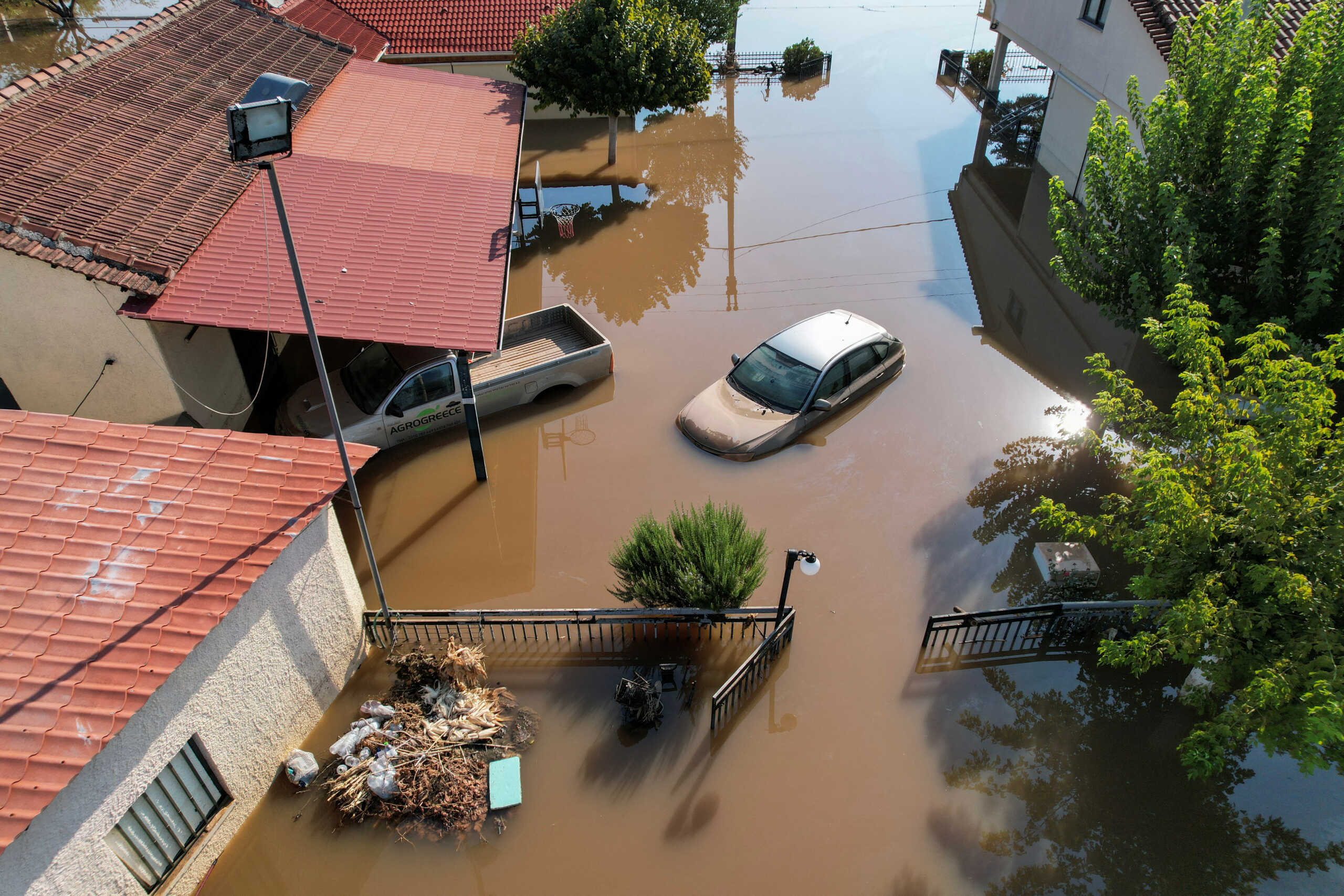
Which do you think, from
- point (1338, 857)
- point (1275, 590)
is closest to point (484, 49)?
point (1275, 590)

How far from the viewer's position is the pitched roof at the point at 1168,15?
15.0m

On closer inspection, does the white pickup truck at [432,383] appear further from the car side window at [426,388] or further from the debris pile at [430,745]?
the debris pile at [430,745]

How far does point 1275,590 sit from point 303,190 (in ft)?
44.1

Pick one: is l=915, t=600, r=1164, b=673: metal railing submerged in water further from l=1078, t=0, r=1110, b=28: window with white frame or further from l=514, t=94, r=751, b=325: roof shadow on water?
l=1078, t=0, r=1110, b=28: window with white frame

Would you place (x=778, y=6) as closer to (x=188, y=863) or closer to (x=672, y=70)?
(x=672, y=70)

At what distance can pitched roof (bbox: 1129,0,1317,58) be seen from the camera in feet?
49.1

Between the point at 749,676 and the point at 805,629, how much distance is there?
124 cm

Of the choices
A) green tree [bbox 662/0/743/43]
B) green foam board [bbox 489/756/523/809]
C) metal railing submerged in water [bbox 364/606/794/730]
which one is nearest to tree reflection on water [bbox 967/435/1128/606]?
metal railing submerged in water [bbox 364/606/794/730]

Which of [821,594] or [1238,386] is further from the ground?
[1238,386]

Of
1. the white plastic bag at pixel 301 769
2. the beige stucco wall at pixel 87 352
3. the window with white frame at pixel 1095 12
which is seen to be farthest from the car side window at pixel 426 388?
the window with white frame at pixel 1095 12

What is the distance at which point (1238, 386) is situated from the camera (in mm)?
7746

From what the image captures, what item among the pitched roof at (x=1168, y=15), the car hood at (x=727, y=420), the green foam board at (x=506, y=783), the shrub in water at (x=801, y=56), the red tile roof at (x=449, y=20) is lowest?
the green foam board at (x=506, y=783)

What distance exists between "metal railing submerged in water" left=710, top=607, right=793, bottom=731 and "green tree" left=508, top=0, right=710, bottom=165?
14.3 m

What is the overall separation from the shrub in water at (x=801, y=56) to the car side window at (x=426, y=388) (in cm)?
2114
